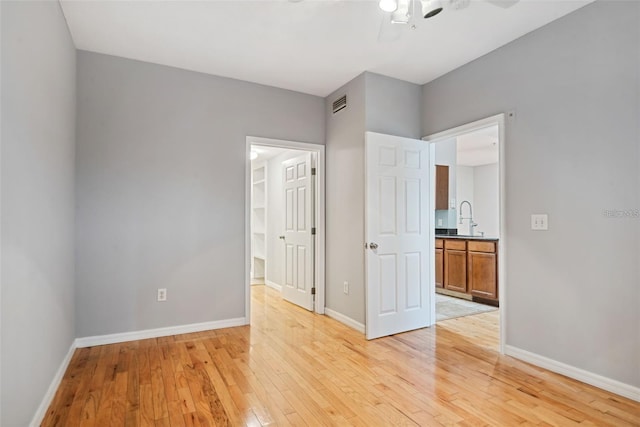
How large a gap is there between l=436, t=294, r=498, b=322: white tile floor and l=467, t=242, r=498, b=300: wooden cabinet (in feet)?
0.61

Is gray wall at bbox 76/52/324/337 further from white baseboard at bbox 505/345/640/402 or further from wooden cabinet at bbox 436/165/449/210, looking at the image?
wooden cabinet at bbox 436/165/449/210

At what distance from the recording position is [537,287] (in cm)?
269

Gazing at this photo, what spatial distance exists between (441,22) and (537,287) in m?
2.18

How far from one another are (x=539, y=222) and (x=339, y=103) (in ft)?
7.69

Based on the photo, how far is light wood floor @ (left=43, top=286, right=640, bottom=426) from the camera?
6.54ft

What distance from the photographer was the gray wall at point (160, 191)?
3121 millimetres

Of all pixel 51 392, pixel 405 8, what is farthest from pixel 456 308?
pixel 51 392

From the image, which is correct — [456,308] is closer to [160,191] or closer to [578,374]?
[578,374]

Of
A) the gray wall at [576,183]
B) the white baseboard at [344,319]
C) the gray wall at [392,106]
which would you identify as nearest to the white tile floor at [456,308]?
the white baseboard at [344,319]

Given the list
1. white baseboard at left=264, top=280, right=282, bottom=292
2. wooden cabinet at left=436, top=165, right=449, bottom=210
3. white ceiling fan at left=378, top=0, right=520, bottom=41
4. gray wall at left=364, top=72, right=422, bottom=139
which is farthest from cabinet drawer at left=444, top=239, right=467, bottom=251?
white ceiling fan at left=378, top=0, right=520, bottom=41

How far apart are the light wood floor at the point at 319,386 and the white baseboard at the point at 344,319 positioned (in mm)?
140

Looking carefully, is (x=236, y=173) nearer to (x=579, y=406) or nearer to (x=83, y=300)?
(x=83, y=300)

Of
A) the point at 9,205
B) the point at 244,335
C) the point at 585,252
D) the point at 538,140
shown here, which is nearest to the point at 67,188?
the point at 9,205

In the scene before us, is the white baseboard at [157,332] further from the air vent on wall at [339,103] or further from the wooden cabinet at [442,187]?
the wooden cabinet at [442,187]
